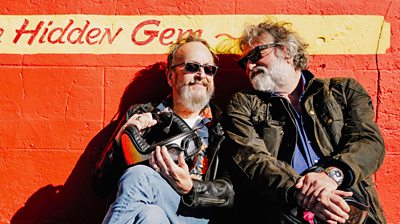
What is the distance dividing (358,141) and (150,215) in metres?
1.37

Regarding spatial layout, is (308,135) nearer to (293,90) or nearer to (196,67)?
(293,90)

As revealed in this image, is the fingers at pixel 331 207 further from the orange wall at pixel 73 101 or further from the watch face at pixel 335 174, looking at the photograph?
the orange wall at pixel 73 101

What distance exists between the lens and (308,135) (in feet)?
12.4

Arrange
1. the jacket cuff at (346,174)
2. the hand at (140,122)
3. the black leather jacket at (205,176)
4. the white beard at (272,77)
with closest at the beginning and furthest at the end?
the jacket cuff at (346,174) → the black leather jacket at (205,176) → the hand at (140,122) → the white beard at (272,77)

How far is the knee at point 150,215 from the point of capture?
3.07 metres

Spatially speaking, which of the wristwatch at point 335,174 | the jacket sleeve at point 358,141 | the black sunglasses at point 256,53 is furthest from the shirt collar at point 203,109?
the wristwatch at point 335,174

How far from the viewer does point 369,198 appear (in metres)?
3.61

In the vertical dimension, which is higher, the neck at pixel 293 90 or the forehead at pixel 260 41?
the forehead at pixel 260 41

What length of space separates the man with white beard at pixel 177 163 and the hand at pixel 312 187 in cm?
52

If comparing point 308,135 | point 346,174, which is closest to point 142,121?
point 308,135

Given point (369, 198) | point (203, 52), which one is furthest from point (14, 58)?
point (369, 198)

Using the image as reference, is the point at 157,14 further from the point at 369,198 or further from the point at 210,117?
the point at 369,198

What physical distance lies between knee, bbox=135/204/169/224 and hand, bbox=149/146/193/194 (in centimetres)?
22

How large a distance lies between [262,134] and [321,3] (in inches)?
49.7
